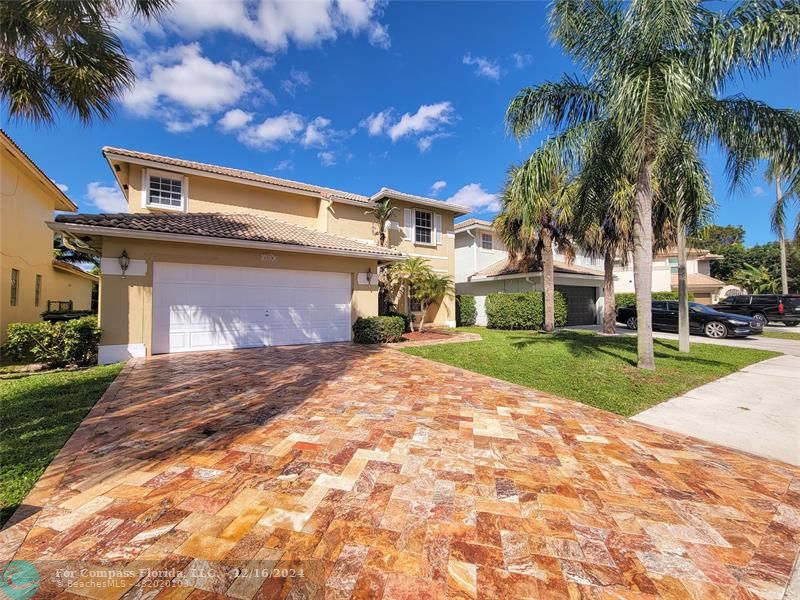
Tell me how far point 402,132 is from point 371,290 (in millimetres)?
9533

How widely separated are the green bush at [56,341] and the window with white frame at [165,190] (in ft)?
18.3

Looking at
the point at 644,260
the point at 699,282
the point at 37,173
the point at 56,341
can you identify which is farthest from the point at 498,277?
the point at 699,282

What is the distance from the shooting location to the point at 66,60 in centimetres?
620

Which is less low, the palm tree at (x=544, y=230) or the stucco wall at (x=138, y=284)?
the palm tree at (x=544, y=230)

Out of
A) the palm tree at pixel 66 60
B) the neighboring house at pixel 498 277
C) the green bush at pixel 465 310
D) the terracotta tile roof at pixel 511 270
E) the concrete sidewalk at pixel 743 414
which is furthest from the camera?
the green bush at pixel 465 310

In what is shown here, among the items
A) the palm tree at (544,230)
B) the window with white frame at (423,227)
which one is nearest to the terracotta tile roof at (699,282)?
the palm tree at (544,230)

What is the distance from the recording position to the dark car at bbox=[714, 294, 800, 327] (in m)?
18.3

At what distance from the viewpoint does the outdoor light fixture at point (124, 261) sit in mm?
8453

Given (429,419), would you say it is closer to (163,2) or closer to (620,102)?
(620,102)

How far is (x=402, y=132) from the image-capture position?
1672 centimetres

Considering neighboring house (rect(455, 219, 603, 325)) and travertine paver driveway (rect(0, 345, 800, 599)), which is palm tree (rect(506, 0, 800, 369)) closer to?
travertine paver driveway (rect(0, 345, 800, 599))

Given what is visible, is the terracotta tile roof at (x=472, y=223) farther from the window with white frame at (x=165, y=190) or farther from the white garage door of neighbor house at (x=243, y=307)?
the window with white frame at (x=165, y=190)

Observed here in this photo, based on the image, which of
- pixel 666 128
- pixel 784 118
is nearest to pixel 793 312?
pixel 784 118

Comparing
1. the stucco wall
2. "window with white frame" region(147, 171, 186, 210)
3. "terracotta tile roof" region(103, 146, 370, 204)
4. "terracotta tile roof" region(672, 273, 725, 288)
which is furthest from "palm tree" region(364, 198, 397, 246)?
"terracotta tile roof" region(672, 273, 725, 288)
